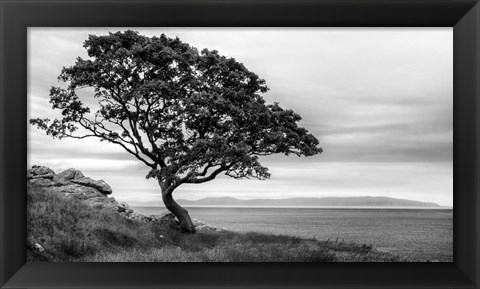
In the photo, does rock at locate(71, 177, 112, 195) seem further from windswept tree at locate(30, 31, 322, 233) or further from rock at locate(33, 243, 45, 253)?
rock at locate(33, 243, 45, 253)

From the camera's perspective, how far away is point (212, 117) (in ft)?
36.8

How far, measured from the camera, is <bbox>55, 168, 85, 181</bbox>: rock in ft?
42.3

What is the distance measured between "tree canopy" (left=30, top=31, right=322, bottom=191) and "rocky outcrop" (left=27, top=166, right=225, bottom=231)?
4.26 feet

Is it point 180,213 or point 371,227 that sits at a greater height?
point 180,213

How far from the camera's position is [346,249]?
11.5 m

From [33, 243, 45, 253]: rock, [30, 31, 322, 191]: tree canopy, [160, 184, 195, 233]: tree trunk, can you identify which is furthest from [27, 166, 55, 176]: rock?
[33, 243, 45, 253]: rock

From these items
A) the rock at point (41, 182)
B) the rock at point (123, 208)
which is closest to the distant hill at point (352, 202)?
the rock at point (123, 208)
